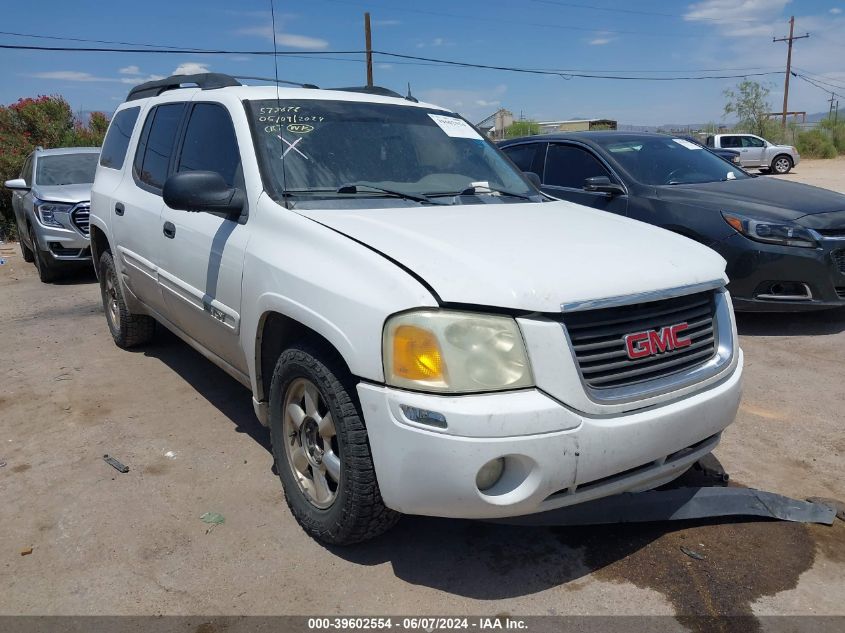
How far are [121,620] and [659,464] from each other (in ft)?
6.71

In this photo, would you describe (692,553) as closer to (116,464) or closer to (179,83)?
(116,464)

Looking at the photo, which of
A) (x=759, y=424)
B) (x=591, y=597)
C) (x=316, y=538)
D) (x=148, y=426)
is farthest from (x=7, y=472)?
(x=759, y=424)

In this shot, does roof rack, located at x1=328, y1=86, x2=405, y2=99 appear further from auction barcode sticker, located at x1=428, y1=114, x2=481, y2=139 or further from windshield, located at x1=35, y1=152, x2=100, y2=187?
windshield, located at x1=35, y1=152, x2=100, y2=187

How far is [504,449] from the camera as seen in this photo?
224cm

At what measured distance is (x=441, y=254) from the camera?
2512 mm

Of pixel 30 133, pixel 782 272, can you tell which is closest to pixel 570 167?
pixel 782 272

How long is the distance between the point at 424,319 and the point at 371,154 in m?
1.55

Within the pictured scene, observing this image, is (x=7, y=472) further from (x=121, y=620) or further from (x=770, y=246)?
(x=770, y=246)

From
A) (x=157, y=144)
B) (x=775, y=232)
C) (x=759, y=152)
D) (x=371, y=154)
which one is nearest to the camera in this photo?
(x=371, y=154)

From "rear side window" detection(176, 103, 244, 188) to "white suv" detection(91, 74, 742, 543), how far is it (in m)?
0.02

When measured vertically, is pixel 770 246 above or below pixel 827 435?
above

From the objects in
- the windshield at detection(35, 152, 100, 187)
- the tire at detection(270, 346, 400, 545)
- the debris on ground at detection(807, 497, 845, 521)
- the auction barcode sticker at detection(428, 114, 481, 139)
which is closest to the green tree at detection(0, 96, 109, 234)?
the windshield at detection(35, 152, 100, 187)

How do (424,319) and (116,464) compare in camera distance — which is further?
(116,464)

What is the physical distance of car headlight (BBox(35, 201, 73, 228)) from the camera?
29.2 ft
